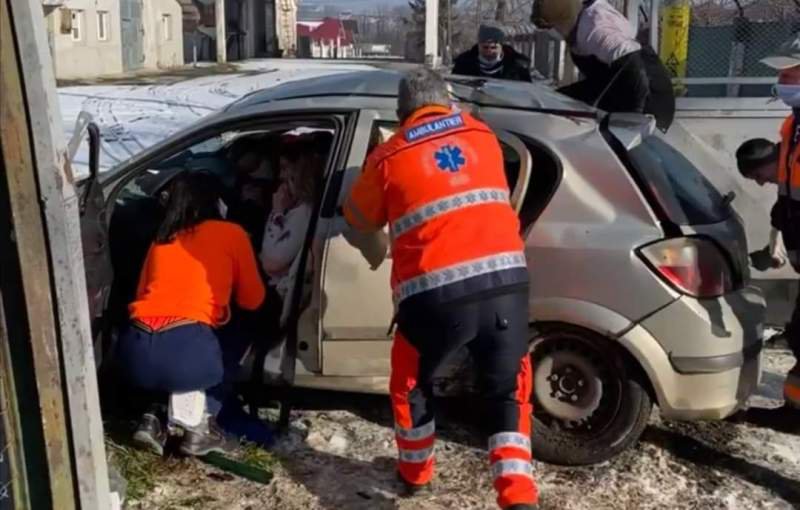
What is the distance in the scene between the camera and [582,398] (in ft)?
14.1

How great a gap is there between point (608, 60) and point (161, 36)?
3133 centimetres

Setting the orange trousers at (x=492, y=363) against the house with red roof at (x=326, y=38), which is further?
the house with red roof at (x=326, y=38)

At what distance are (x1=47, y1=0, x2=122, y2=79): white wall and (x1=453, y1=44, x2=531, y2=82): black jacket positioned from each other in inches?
787

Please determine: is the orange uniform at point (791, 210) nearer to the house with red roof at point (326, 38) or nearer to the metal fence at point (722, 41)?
the metal fence at point (722, 41)

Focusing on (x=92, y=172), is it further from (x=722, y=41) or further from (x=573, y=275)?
(x=722, y=41)

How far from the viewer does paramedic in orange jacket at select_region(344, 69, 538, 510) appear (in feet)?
12.0

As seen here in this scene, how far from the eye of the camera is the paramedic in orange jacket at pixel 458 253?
366cm

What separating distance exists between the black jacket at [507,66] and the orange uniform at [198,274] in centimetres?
333

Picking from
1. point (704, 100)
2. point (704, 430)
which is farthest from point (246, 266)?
point (704, 100)

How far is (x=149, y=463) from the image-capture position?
4410mm

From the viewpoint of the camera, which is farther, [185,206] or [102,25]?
[102,25]

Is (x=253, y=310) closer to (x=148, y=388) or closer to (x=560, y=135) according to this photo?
(x=148, y=388)

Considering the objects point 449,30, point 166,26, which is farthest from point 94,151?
point 166,26

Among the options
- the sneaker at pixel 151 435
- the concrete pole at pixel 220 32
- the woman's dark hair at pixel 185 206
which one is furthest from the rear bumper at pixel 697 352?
the concrete pole at pixel 220 32
